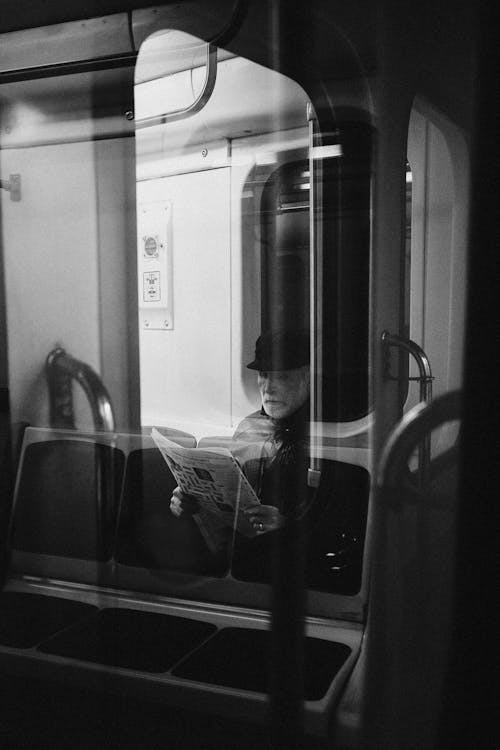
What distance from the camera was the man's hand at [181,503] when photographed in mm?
1312

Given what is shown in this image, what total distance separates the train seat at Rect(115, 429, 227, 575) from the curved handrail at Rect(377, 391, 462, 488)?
23.5 inches

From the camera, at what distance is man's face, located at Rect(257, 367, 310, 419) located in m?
0.85

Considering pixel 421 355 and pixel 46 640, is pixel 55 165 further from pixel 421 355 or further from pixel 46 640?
pixel 46 640

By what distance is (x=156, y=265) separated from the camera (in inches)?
62.9

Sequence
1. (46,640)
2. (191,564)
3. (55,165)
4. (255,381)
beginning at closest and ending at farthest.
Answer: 1. (55,165)
2. (46,640)
3. (191,564)
4. (255,381)

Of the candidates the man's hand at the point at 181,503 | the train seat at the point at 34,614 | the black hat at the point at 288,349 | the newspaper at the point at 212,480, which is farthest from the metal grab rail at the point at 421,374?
the train seat at the point at 34,614

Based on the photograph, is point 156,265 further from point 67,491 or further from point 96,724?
point 96,724

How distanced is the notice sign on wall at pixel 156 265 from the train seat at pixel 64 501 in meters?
0.47

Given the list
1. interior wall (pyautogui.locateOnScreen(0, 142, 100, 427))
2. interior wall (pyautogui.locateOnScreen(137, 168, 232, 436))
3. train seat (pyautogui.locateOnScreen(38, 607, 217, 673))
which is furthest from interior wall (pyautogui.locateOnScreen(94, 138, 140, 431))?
interior wall (pyautogui.locateOnScreen(137, 168, 232, 436))

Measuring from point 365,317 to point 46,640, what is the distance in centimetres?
84

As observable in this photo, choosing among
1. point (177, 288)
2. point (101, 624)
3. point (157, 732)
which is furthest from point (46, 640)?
point (177, 288)

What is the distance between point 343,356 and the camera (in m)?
1.09

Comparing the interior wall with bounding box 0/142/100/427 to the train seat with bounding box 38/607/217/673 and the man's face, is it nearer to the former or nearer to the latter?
the man's face

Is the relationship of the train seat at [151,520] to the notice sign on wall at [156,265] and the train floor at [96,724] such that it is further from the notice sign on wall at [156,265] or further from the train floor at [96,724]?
the notice sign on wall at [156,265]
